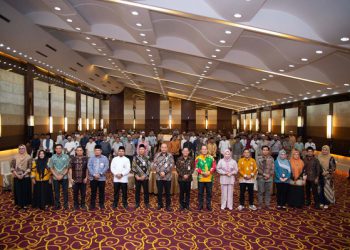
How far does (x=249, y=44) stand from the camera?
25.3 feet

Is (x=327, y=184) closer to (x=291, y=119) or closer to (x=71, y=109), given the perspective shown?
(x=291, y=119)

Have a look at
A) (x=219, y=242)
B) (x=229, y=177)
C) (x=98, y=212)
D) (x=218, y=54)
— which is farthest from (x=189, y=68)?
(x=219, y=242)

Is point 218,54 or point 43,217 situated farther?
point 218,54

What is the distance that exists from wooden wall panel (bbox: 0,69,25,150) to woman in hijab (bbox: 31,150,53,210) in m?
7.75

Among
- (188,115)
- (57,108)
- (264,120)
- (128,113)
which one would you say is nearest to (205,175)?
(57,108)

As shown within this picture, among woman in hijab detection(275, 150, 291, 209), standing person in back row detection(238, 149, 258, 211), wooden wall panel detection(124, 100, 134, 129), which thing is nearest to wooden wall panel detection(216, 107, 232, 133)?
wooden wall panel detection(124, 100, 134, 129)

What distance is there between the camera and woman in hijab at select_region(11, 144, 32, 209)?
17.8 ft

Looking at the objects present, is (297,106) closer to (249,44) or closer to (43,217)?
(249,44)

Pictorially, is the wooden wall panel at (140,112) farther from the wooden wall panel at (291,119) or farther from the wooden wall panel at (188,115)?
the wooden wall panel at (291,119)

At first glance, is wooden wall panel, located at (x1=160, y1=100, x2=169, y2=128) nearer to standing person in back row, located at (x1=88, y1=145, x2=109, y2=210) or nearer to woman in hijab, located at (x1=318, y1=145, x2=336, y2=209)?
standing person in back row, located at (x1=88, y1=145, x2=109, y2=210)

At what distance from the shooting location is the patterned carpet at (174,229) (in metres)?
3.99

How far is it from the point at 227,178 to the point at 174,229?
1.75 metres

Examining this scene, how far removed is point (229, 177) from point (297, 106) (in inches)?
555

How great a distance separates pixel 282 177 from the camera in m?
5.71
